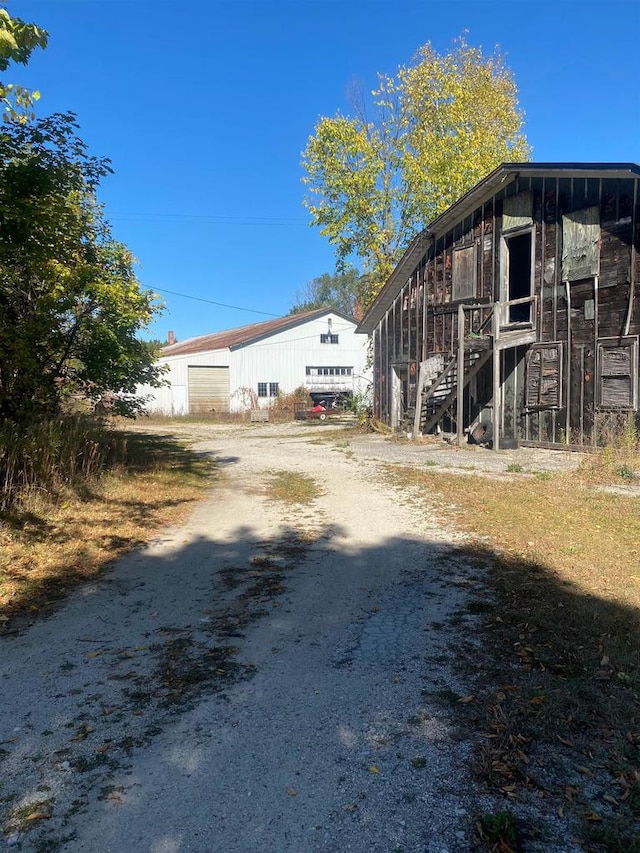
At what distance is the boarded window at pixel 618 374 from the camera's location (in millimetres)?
13344

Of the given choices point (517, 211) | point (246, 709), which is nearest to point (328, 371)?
point (517, 211)

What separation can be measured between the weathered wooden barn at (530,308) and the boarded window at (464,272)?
40mm

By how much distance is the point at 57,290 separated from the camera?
873cm

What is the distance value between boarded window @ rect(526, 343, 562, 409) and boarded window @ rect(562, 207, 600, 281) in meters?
1.89

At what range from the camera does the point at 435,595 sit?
191 inches

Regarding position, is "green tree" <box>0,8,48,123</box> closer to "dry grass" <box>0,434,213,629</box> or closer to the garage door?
"dry grass" <box>0,434,213,629</box>

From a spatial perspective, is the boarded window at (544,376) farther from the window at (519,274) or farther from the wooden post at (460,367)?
the window at (519,274)

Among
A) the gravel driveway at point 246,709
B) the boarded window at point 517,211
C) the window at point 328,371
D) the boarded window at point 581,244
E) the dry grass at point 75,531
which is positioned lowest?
the gravel driveway at point 246,709

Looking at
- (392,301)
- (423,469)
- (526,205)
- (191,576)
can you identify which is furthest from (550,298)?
(191,576)

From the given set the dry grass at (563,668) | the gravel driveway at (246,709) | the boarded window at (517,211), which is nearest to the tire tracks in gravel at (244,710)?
the gravel driveway at (246,709)

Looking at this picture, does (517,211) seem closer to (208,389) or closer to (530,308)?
(530,308)

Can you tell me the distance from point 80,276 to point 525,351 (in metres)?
11.9

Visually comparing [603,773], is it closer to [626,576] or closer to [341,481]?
[626,576]

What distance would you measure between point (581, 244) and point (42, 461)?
515 inches
